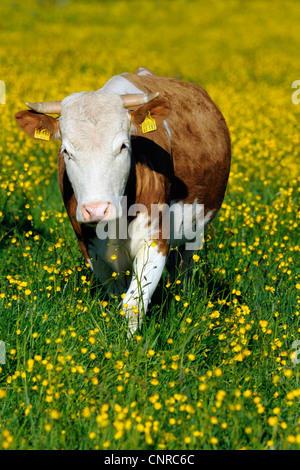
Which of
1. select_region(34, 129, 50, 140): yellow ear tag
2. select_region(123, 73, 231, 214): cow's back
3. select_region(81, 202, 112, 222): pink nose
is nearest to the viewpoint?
select_region(81, 202, 112, 222): pink nose

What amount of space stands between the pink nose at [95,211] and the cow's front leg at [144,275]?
2.00 feet

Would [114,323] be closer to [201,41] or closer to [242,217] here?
[242,217]

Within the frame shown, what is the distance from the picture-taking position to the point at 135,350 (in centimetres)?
383

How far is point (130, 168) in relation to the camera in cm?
433

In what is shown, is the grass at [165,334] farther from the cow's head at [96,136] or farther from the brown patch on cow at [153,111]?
the brown patch on cow at [153,111]

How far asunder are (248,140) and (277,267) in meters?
3.82

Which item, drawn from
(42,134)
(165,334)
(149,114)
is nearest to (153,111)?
(149,114)

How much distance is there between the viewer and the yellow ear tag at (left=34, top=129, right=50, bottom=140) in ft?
14.4

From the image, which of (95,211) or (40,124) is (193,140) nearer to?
(40,124)

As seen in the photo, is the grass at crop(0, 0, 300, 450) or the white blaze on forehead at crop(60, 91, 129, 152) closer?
the grass at crop(0, 0, 300, 450)

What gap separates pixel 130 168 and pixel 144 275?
2.32 feet

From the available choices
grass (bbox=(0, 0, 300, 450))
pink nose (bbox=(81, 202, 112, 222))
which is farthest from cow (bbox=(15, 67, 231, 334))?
grass (bbox=(0, 0, 300, 450))

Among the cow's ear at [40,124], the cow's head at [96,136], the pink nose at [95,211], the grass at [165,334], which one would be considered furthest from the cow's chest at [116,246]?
the cow's ear at [40,124]

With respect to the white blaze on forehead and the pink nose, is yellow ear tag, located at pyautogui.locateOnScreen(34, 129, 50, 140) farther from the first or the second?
the pink nose
